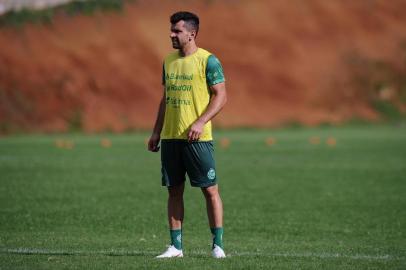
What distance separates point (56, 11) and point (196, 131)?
1813 inches

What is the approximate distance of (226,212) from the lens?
14.3m

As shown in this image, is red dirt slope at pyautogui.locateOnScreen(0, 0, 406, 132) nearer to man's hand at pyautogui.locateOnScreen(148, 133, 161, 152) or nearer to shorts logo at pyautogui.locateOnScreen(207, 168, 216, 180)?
man's hand at pyautogui.locateOnScreen(148, 133, 161, 152)

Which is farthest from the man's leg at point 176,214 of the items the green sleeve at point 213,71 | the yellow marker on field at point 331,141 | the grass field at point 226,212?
the yellow marker on field at point 331,141

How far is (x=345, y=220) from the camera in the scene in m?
13.5

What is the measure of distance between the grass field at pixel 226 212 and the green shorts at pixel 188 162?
0.77 meters

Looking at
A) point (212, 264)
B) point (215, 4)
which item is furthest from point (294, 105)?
point (212, 264)

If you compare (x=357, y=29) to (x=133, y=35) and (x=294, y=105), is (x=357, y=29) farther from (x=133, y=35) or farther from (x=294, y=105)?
(x=133, y=35)

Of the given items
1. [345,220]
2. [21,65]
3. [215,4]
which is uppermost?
[215,4]

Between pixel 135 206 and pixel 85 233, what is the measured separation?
10.5 ft

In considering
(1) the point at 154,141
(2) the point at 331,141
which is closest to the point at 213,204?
(1) the point at 154,141

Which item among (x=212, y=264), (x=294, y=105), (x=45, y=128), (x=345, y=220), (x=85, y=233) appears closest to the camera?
(x=212, y=264)

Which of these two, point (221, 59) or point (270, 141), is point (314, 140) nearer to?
point (270, 141)

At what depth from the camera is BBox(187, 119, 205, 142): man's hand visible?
9047mm

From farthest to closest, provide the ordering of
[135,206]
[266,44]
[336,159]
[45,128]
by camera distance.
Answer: [266,44]
[45,128]
[336,159]
[135,206]
